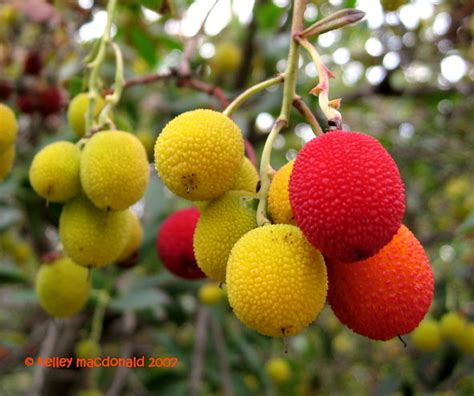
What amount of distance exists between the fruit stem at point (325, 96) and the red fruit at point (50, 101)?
1096mm

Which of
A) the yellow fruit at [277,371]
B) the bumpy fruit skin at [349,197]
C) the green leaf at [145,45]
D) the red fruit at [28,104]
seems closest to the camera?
the bumpy fruit skin at [349,197]

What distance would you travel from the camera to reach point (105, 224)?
903 millimetres

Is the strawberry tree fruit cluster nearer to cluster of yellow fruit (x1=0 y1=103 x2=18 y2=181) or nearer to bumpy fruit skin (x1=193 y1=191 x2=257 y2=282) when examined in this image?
bumpy fruit skin (x1=193 y1=191 x2=257 y2=282)

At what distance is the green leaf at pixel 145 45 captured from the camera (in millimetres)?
1722

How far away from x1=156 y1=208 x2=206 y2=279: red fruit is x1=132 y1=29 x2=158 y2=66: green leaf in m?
0.92

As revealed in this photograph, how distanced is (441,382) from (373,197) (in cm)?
146

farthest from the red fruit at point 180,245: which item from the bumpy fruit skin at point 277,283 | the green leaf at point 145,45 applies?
the green leaf at point 145,45

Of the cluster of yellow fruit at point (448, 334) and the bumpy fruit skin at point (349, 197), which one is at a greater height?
the bumpy fruit skin at point (349, 197)

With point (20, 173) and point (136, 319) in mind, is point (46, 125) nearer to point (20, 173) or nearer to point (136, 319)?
point (20, 173)

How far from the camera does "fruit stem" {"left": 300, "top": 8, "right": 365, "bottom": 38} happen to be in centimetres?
69

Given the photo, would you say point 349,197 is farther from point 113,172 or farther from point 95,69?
point 95,69

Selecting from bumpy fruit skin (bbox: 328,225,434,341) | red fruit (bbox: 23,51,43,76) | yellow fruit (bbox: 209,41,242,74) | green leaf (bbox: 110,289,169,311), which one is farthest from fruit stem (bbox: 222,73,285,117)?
yellow fruit (bbox: 209,41,242,74)

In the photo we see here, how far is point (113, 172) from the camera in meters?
0.84

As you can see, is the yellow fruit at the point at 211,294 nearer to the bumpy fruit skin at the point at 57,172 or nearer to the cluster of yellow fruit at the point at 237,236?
the bumpy fruit skin at the point at 57,172
